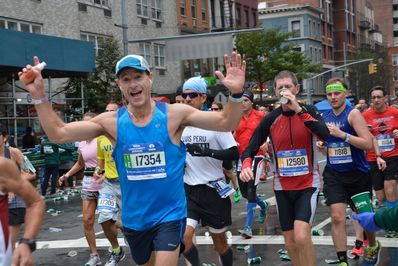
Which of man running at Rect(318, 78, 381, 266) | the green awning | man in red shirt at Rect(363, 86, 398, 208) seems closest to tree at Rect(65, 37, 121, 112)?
the green awning

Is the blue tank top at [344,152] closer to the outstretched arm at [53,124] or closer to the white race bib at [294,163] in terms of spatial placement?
the white race bib at [294,163]

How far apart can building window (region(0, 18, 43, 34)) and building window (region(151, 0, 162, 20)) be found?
40.6 ft

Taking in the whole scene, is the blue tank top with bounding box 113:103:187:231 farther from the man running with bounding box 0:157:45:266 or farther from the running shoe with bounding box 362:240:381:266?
the running shoe with bounding box 362:240:381:266

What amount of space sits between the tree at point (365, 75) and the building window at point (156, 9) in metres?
34.7

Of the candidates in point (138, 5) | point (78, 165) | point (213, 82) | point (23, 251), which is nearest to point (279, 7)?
point (213, 82)

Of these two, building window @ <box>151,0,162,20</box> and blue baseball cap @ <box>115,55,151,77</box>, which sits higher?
building window @ <box>151,0,162,20</box>

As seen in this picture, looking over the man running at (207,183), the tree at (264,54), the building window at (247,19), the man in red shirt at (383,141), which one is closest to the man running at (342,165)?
the man running at (207,183)

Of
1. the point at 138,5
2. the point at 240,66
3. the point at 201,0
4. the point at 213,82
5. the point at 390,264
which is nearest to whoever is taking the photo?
the point at 240,66

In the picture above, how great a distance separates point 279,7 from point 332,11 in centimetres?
1701

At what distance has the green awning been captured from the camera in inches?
745

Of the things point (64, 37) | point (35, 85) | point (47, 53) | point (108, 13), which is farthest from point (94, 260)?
point (108, 13)

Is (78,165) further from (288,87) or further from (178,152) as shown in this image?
(178,152)

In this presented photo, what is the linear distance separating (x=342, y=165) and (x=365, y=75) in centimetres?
6686

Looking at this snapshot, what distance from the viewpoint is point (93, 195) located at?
7.88 meters
